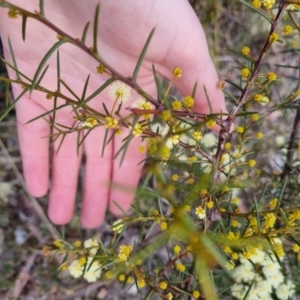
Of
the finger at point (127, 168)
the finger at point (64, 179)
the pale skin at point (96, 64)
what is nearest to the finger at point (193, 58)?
the pale skin at point (96, 64)

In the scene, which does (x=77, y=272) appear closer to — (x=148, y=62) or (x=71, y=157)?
(x=71, y=157)

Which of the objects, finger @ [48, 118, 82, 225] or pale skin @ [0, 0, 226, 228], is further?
finger @ [48, 118, 82, 225]

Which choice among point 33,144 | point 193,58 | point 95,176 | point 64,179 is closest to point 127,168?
point 95,176

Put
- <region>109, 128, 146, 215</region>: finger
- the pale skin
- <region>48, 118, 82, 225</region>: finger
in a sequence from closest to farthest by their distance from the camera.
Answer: the pale skin < <region>109, 128, 146, 215</region>: finger < <region>48, 118, 82, 225</region>: finger

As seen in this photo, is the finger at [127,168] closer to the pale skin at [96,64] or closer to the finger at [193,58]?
the pale skin at [96,64]

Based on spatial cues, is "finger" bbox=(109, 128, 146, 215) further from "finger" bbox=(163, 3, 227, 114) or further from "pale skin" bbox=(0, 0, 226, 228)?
"finger" bbox=(163, 3, 227, 114)

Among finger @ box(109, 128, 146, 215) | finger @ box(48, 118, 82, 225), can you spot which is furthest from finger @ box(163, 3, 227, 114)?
finger @ box(48, 118, 82, 225)
